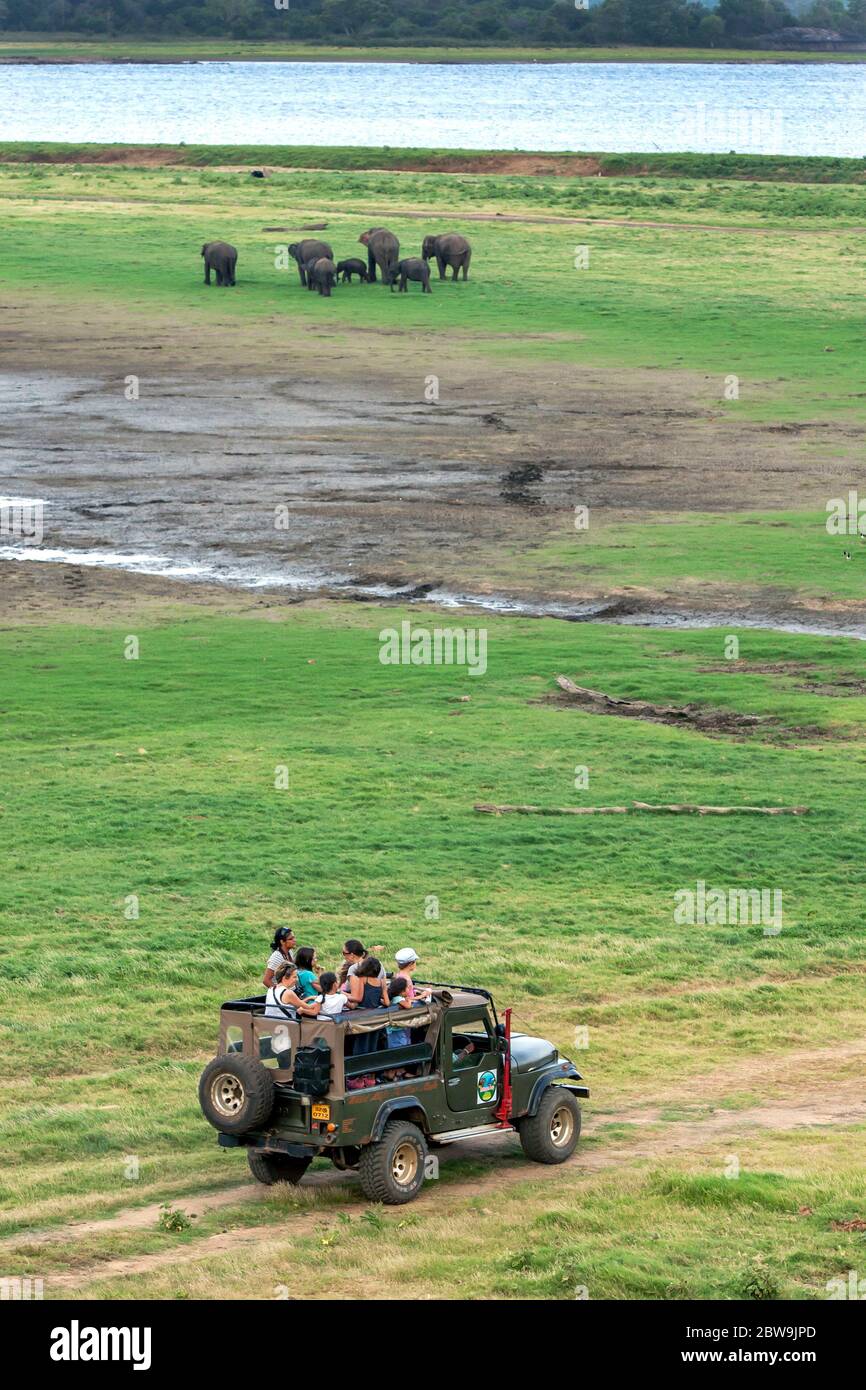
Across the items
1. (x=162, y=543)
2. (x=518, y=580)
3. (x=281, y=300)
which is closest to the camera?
(x=518, y=580)

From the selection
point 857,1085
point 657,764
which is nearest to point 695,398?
point 657,764

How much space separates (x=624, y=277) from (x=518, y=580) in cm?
3521

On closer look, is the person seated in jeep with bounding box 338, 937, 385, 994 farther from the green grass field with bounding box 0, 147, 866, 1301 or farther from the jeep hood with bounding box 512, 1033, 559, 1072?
the green grass field with bounding box 0, 147, 866, 1301

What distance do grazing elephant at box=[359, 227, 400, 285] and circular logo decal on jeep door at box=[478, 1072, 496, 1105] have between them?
5559 cm

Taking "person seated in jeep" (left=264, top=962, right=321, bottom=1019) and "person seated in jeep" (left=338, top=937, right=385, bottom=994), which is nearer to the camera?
"person seated in jeep" (left=264, top=962, right=321, bottom=1019)

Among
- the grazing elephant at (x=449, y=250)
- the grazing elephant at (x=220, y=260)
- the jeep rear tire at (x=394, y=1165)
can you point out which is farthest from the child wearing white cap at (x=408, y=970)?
the grazing elephant at (x=449, y=250)

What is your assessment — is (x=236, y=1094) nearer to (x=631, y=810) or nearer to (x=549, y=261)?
(x=631, y=810)

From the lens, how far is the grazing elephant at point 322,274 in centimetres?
6750

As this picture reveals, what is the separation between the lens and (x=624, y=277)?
71.2 m

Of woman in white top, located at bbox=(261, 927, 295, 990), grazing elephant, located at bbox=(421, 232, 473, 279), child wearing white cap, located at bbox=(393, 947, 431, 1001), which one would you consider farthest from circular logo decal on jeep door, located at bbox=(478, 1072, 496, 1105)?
grazing elephant, located at bbox=(421, 232, 473, 279)

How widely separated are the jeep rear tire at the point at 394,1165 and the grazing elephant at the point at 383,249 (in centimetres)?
5628

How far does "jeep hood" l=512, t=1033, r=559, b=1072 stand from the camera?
1636 centimetres

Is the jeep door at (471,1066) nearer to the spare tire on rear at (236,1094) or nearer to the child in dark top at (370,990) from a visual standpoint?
the child in dark top at (370,990)

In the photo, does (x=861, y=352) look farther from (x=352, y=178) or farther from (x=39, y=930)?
(x=352, y=178)
